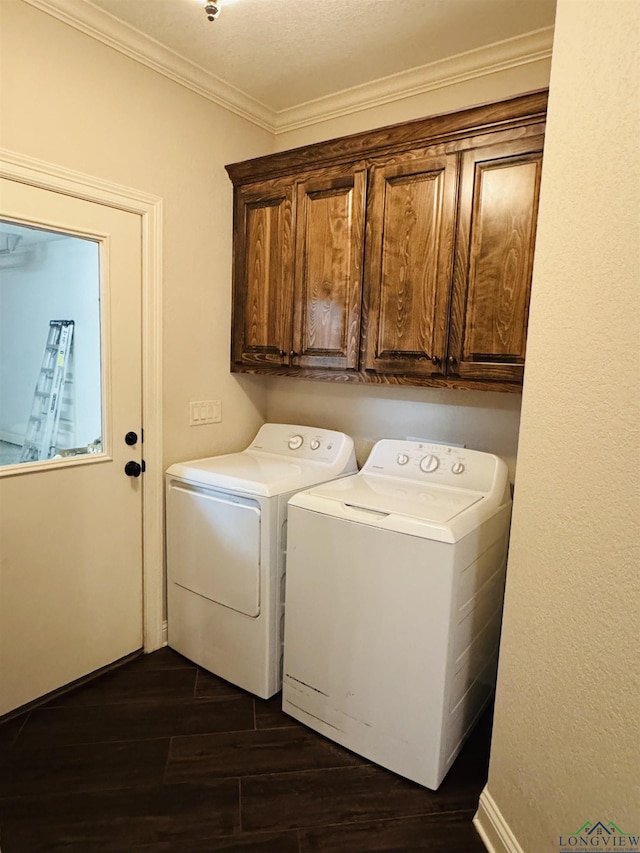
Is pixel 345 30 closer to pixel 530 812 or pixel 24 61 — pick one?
pixel 24 61

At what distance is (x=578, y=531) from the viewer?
1.18 meters

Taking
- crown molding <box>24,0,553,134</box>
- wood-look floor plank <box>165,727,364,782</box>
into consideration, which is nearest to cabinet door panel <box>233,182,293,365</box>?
crown molding <box>24,0,553,134</box>

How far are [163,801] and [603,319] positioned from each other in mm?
1900

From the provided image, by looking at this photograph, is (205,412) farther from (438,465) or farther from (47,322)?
(438,465)

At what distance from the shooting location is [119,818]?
157 centimetres

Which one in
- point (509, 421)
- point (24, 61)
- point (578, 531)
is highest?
point (24, 61)

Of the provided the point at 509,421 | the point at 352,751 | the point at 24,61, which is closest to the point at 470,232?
the point at 509,421

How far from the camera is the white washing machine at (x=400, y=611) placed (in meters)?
1.64

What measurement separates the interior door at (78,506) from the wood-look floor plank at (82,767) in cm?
28

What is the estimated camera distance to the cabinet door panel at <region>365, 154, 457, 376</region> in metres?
1.97

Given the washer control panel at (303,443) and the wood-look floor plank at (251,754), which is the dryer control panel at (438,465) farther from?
the wood-look floor plank at (251,754)

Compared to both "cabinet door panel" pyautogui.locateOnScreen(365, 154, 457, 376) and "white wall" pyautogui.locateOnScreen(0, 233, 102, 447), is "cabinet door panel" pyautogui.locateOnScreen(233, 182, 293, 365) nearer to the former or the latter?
"cabinet door panel" pyautogui.locateOnScreen(365, 154, 457, 376)

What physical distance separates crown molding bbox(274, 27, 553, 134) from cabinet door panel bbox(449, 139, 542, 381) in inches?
22.1

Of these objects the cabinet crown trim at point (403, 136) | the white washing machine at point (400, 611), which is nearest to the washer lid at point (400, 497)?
the white washing machine at point (400, 611)
